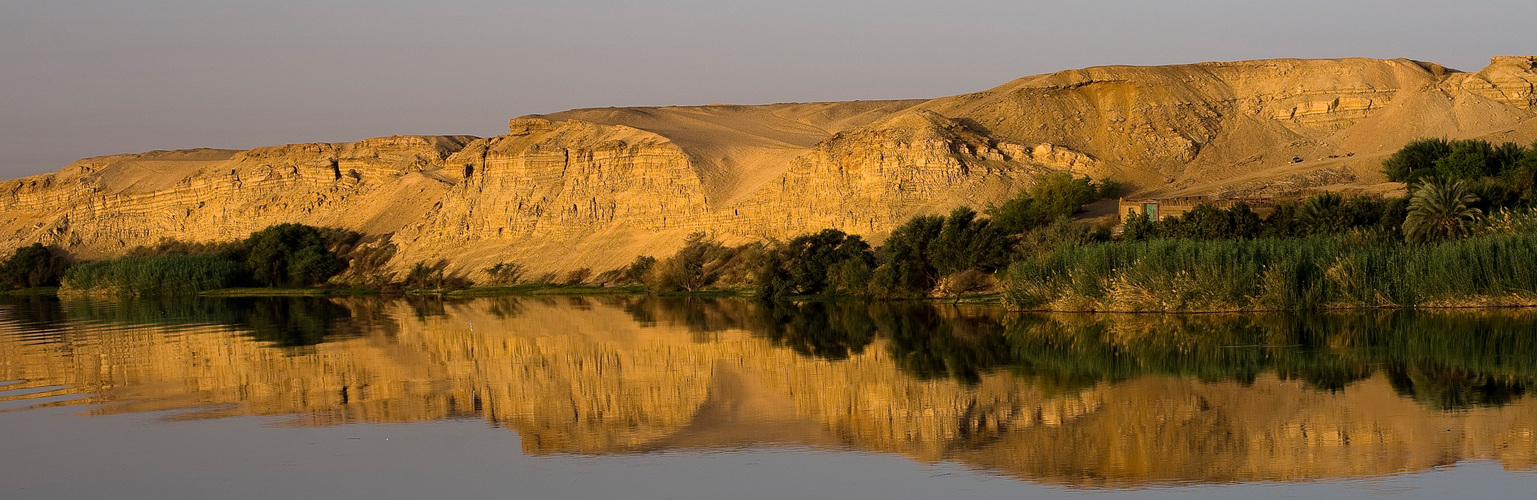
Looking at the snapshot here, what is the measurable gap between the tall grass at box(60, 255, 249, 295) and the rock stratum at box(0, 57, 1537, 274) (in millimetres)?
8377

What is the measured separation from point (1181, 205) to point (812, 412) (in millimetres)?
28624

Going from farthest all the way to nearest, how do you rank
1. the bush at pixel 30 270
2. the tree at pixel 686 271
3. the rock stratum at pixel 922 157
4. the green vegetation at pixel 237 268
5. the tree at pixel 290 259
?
the bush at pixel 30 270
the tree at pixel 290 259
the green vegetation at pixel 237 268
the rock stratum at pixel 922 157
the tree at pixel 686 271

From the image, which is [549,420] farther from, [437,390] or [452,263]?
[452,263]

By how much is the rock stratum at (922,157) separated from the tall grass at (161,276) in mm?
8377

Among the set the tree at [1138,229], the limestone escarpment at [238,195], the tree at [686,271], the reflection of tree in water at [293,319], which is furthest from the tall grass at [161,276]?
the tree at [1138,229]

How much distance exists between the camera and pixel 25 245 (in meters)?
94.9

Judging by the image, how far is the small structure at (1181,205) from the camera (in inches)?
1763

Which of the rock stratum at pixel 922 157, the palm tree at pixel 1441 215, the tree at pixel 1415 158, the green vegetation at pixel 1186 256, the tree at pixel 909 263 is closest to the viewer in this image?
the green vegetation at pixel 1186 256

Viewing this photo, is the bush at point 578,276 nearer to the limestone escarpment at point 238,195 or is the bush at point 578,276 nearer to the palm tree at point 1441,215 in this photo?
the limestone escarpment at point 238,195

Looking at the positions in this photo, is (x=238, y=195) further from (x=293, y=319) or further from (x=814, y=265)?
A: (x=814, y=265)

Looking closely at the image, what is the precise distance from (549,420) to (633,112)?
6941cm

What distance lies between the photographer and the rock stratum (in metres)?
58.7

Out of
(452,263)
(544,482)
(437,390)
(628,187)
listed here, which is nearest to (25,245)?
(452,263)

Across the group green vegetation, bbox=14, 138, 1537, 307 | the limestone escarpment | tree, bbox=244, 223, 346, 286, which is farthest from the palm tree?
the limestone escarpment
